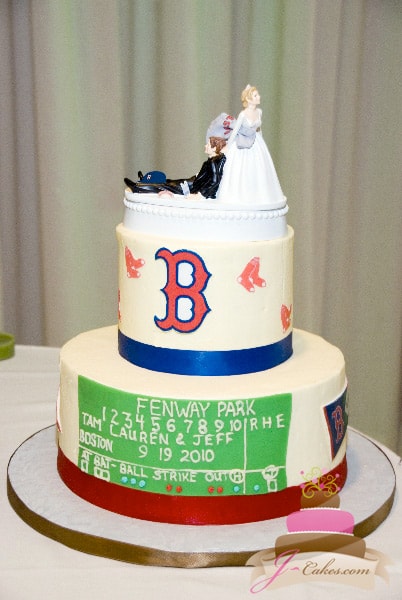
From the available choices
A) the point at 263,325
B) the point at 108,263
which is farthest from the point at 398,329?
the point at 263,325

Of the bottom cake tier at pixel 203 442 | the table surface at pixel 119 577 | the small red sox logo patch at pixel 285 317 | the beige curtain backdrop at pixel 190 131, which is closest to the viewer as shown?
the table surface at pixel 119 577

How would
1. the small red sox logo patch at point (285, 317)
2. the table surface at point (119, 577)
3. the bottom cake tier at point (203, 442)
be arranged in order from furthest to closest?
the small red sox logo patch at point (285, 317) → the bottom cake tier at point (203, 442) → the table surface at point (119, 577)

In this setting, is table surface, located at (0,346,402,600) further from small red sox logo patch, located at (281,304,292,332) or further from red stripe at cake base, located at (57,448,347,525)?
small red sox logo patch, located at (281,304,292,332)

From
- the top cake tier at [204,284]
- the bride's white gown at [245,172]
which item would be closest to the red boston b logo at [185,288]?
the top cake tier at [204,284]

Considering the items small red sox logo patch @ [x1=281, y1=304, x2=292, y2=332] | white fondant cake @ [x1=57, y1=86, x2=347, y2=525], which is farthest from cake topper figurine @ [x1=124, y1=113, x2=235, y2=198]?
small red sox logo patch @ [x1=281, y1=304, x2=292, y2=332]

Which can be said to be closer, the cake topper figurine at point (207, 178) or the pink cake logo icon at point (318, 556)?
the pink cake logo icon at point (318, 556)

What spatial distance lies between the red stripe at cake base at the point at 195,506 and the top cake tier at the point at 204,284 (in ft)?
0.69

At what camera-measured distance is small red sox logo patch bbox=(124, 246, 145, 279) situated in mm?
1258

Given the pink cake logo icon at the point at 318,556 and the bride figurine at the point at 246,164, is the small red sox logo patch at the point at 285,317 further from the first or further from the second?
the pink cake logo icon at the point at 318,556

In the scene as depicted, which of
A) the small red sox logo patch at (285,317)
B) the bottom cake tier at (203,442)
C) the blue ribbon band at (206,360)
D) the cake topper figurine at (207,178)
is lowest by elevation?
the bottom cake tier at (203,442)

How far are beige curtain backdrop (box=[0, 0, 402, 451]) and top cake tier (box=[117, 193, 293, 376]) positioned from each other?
4.12ft

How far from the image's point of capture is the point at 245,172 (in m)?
1.23

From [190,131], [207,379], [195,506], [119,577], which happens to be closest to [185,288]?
[207,379]

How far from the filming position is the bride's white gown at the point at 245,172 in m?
1.23
